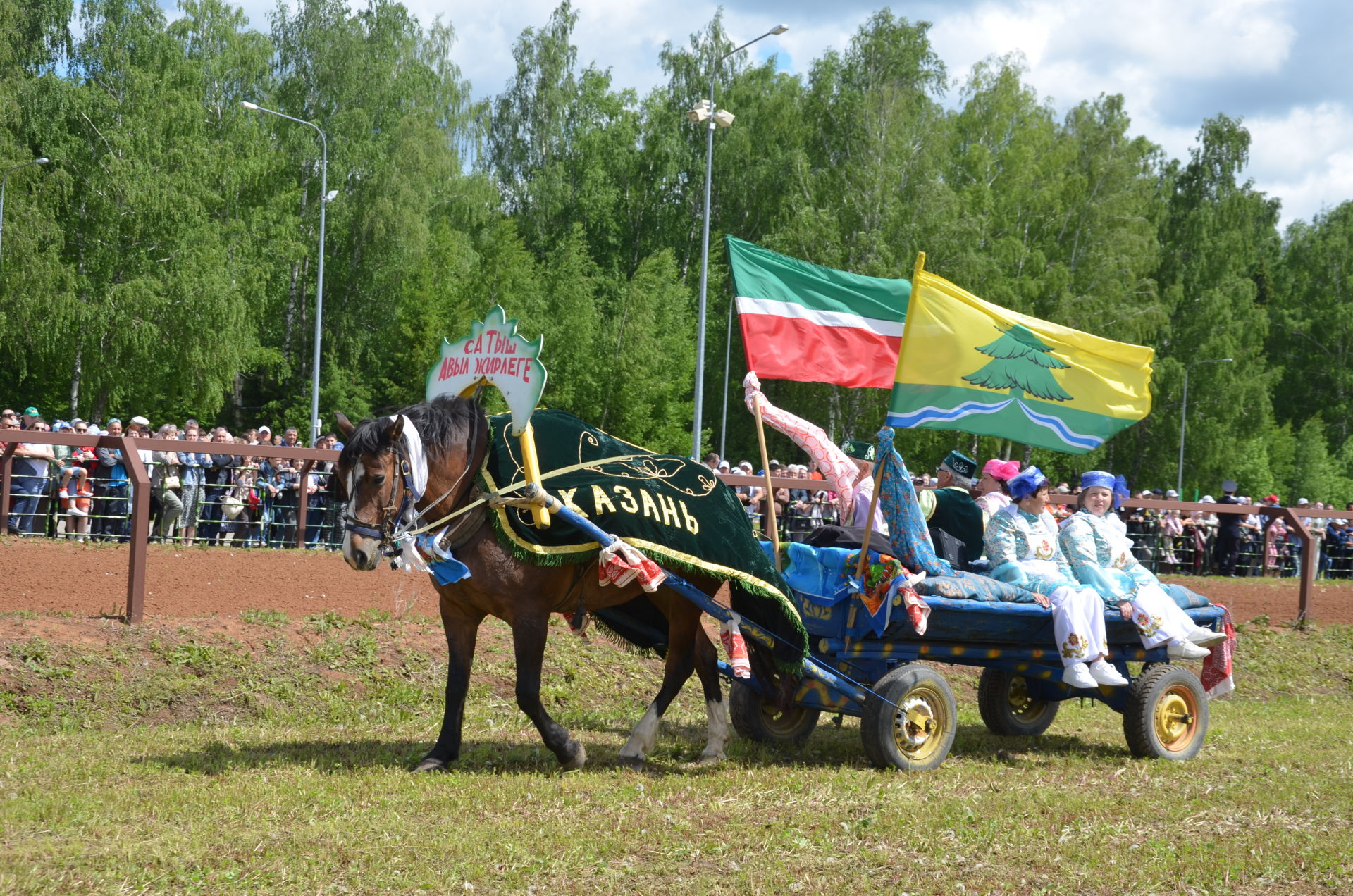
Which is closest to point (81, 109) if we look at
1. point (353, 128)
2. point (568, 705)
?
point (353, 128)

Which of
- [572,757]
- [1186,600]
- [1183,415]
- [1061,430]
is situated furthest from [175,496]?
[1183,415]

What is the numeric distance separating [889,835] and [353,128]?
35.6m

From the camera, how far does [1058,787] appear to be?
7059 mm

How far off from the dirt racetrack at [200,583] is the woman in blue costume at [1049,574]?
4.80 m

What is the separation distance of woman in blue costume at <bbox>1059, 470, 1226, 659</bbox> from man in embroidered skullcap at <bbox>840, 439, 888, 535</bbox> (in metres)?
1.31

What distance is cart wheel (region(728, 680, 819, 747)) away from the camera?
319 inches

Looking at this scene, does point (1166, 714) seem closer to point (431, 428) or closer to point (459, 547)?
point (459, 547)

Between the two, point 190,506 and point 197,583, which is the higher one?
point 190,506

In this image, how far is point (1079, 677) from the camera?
7.74 metres

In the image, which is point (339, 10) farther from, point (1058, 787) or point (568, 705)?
point (1058, 787)

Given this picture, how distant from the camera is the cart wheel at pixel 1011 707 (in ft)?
29.7

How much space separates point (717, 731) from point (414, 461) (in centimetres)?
246

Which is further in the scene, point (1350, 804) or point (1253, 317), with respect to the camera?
point (1253, 317)

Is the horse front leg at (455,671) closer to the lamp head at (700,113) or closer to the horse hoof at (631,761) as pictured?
the horse hoof at (631,761)
